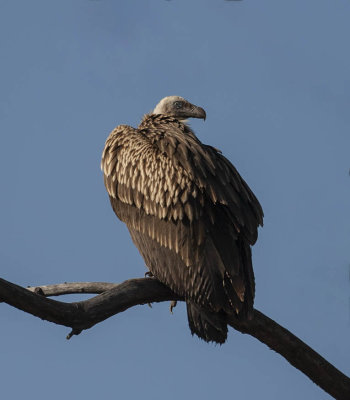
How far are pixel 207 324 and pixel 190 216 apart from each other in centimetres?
117

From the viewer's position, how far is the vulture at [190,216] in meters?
8.19

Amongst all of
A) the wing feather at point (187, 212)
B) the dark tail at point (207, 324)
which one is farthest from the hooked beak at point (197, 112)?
the dark tail at point (207, 324)

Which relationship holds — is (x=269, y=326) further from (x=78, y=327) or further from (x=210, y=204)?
(x=78, y=327)

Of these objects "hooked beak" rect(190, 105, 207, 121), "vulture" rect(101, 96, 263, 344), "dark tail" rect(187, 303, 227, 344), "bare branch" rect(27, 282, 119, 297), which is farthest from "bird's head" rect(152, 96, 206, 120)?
"dark tail" rect(187, 303, 227, 344)

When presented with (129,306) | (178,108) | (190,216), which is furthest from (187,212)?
(178,108)

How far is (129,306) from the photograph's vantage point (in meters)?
7.76

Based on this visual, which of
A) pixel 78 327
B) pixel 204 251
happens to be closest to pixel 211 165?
pixel 204 251

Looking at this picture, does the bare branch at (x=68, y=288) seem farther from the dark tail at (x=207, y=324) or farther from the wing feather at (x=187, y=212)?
the dark tail at (x=207, y=324)

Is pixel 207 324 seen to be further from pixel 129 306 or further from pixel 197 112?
pixel 197 112

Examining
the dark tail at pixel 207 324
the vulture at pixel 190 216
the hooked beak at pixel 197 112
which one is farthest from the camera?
the hooked beak at pixel 197 112

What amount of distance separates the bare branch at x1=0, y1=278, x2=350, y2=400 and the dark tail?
17 cm

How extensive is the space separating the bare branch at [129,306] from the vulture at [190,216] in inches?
11.3

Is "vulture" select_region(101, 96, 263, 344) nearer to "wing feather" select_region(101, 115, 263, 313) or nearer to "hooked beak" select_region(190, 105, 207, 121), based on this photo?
"wing feather" select_region(101, 115, 263, 313)

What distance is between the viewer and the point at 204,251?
843 centimetres
